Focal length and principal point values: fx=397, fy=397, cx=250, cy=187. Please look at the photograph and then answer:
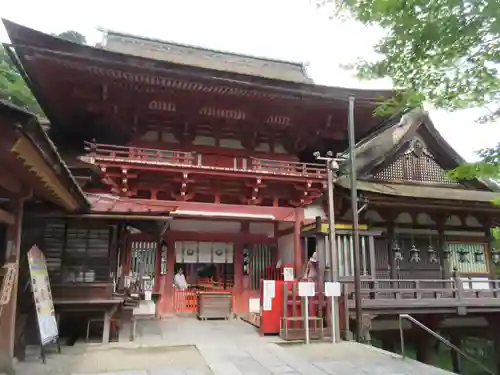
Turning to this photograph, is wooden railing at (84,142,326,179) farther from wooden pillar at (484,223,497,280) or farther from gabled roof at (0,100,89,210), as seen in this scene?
wooden pillar at (484,223,497,280)

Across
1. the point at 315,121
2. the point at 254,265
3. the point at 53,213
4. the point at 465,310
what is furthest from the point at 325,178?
the point at 53,213

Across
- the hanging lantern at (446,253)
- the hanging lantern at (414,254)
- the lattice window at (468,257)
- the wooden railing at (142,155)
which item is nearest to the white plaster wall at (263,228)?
the wooden railing at (142,155)

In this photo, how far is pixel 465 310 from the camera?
11.1 m

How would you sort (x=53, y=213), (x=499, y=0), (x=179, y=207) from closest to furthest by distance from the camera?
(x=499, y=0) < (x=53, y=213) < (x=179, y=207)

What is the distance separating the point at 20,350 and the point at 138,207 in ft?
10.3

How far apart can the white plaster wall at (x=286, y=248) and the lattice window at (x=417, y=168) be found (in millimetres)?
4318

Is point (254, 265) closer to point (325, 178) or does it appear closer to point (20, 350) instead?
point (325, 178)

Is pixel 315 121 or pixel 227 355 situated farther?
pixel 315 121

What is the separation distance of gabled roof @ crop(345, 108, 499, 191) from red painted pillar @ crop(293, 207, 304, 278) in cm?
318

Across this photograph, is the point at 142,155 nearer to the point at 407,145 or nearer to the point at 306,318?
the point at 306,318

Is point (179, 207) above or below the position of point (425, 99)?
below

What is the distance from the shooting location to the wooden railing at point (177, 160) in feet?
31.9

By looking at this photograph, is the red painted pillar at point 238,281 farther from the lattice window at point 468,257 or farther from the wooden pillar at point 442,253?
the lattice window at point 468,257

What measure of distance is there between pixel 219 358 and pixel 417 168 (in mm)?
10648
